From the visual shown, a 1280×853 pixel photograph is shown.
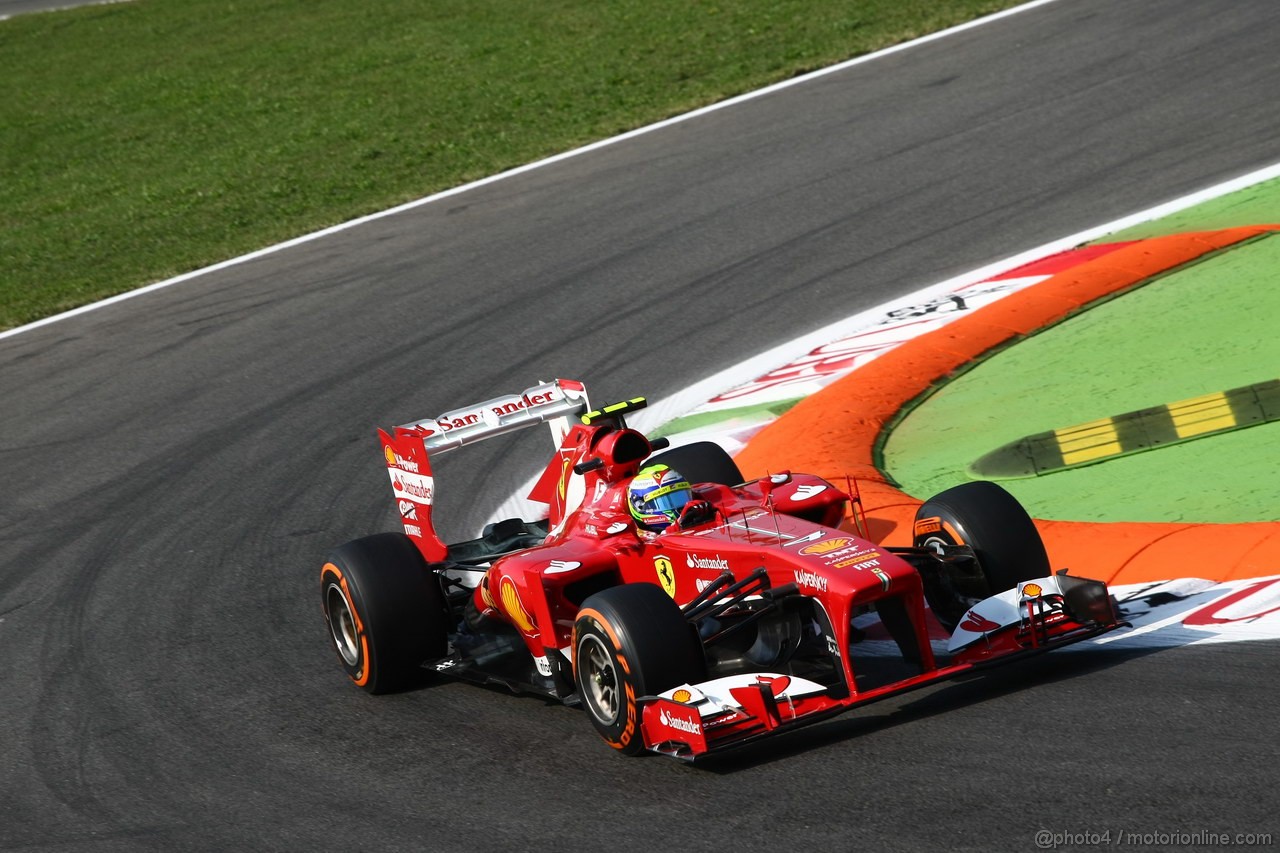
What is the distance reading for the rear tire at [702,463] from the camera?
31.0 feet

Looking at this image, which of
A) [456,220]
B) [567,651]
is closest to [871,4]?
[456,220]

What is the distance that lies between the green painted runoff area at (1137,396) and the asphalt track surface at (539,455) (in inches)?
80.5

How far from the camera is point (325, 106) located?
24344 millimetres

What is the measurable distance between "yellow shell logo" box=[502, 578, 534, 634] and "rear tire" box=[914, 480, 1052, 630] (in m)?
2.08

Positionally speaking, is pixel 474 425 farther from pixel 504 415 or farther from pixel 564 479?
pixel 564 479

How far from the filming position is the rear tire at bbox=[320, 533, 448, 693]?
8.56 meters

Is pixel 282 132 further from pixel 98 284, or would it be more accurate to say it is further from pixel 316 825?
pixel 316 825

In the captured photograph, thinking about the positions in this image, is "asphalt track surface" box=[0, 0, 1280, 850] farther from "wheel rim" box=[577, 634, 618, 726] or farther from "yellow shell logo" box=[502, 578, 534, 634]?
"yellow shell logo" box=[502, 578, 534, 634]

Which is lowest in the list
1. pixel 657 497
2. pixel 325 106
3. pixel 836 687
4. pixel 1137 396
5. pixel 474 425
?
pixel 836 687

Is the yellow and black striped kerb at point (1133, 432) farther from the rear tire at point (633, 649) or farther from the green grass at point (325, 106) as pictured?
the green grass at point (325, 106)

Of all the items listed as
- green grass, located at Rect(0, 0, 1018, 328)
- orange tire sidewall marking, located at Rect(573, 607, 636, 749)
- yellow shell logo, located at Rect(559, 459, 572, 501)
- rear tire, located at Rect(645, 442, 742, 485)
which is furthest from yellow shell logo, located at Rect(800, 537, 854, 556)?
green grass, located at Rect(0, 0, 1018, 328)

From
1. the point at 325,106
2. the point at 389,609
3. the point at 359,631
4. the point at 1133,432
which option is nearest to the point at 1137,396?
the point at 1133,432

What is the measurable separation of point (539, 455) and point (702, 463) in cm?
318

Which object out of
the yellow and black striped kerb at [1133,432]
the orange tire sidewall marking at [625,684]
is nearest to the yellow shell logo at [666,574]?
the orange tire sidewall marking at [625,684]
